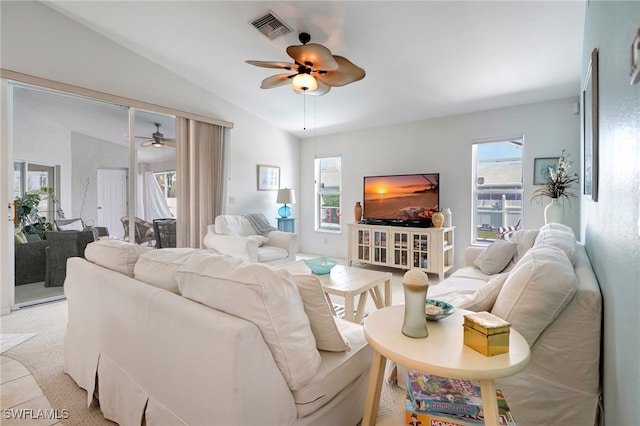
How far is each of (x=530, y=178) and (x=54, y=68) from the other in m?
5.75

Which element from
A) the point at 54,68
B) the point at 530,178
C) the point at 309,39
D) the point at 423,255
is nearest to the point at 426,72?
the point at 309,39

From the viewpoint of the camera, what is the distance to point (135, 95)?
12.9 feet

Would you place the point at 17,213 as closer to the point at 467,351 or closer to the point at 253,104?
the point at 253,104

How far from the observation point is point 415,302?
115cm

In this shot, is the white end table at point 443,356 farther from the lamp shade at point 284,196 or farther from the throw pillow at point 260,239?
the lamp shade at point 284,196

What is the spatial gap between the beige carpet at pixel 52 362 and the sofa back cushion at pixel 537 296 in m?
0.82

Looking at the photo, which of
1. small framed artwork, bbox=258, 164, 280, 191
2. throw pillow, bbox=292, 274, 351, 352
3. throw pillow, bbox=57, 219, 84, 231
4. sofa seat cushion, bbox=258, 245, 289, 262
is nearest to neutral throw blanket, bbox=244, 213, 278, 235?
sofa seat cushion, bbox=258, 245, 289, 262

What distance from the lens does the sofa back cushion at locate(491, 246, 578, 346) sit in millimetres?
1233

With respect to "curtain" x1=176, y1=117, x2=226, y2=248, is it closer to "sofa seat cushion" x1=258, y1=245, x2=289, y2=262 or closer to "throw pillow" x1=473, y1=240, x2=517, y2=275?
"sofa seat cushion" x1=258, y1=245, x2=289, y2=262

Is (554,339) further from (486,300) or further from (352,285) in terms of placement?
(352,285)

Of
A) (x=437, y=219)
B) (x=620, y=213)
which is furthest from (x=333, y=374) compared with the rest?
(x=437, y=219)

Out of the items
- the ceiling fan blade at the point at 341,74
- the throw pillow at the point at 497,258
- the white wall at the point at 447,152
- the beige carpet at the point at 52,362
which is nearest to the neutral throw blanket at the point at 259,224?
the white wall at the point at 447,152

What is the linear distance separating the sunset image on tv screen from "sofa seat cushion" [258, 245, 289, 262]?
5.31 feet

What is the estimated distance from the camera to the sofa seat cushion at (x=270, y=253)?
399 cm
